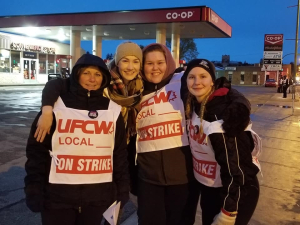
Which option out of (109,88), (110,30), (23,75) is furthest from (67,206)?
(23,75)

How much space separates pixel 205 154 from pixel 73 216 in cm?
104

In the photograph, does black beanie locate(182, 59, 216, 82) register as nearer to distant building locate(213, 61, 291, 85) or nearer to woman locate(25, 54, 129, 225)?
woman locate(25, 54, 129, 225)

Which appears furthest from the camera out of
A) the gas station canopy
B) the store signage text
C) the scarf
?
the store signage text

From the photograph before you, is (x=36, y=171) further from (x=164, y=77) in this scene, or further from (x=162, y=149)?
(x=164, y=77)

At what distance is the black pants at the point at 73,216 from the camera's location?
7.22 feet

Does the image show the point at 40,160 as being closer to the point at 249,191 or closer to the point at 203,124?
the point at 203,124

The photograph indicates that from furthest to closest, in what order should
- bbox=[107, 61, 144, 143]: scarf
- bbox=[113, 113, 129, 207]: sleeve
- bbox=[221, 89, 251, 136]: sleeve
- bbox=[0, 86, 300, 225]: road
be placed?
bbox=[0, 86, 300, 225]: road
bbox=[107, 61, 144, 143]: scarf
bbox=[113, 113, 129, 207]: sleeve
bbox=[221, 89, 251, 136]: sleeve

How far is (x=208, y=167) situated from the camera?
2436mm

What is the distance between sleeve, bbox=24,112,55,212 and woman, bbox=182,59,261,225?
1080 millimetres

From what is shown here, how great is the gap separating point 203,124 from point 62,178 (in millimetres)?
1038

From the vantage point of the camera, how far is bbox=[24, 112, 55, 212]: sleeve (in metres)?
2.15

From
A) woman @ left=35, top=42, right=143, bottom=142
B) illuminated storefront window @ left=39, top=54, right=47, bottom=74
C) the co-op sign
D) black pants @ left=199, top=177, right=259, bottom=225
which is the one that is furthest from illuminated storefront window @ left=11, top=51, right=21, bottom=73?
black pants @ left=199, top=177, right=259, bottom=225

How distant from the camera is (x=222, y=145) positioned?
2.15 meters

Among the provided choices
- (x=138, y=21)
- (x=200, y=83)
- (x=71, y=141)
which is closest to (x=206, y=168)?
(x=200, y=83)
